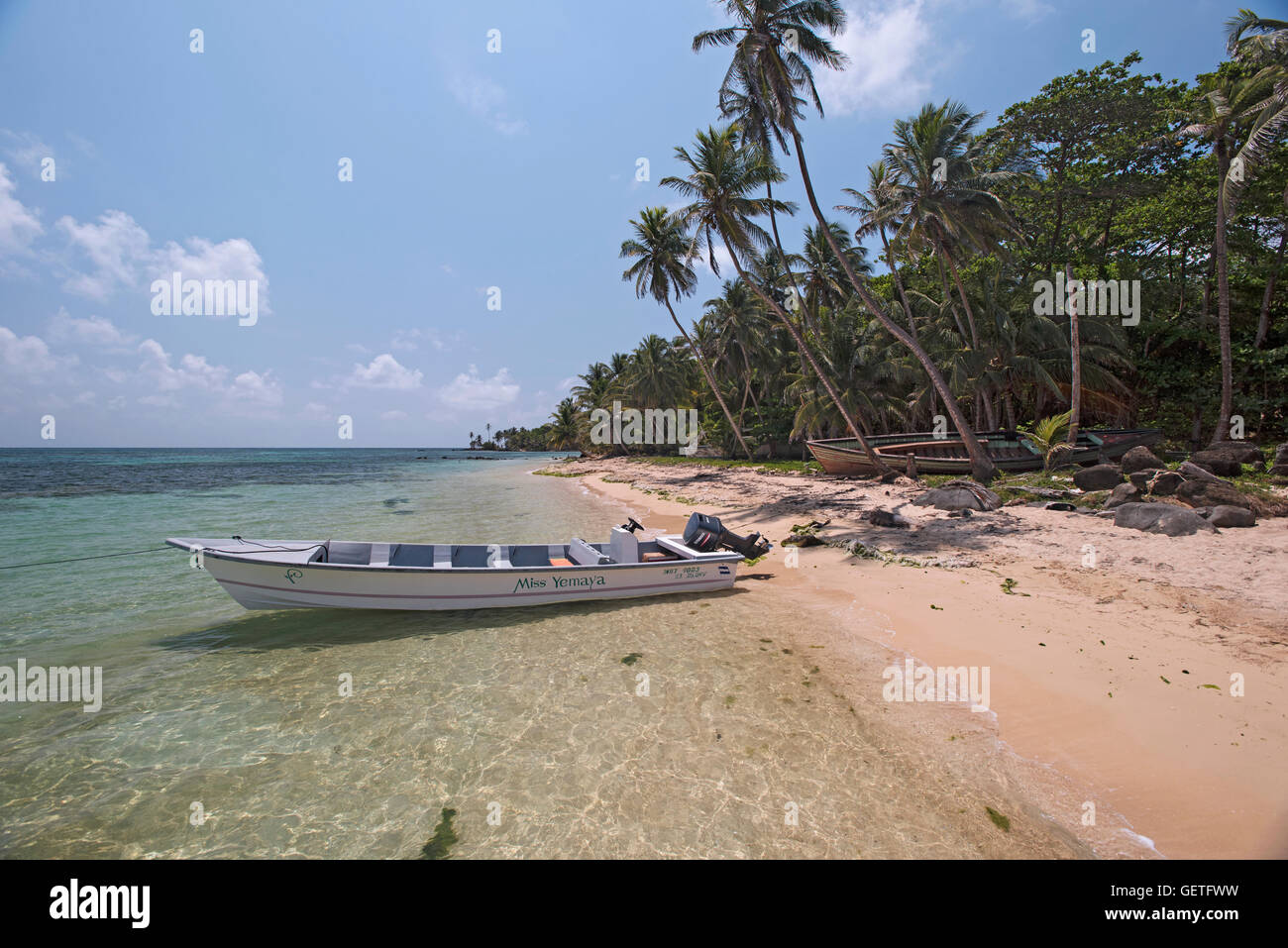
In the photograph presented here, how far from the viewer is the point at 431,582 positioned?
7688 millimetres

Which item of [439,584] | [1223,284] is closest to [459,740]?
[439,584]

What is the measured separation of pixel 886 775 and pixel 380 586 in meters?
7.28

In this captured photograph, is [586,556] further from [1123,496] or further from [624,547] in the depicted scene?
[1123,496]

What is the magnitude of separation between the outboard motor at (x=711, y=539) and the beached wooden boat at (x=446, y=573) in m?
0.04

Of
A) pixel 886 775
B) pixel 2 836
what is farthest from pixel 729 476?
pixel 2 836

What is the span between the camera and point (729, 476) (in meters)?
28.0

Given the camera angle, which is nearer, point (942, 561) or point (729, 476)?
point (942, 561)

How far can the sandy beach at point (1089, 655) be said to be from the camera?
3.48 metres

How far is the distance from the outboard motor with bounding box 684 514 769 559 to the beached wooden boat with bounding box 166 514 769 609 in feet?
0.13

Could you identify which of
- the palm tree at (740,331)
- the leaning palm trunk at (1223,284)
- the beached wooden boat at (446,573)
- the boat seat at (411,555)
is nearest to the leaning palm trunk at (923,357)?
the leaning palm trunk at (1223,284)

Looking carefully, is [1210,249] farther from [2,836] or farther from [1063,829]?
[2,836]

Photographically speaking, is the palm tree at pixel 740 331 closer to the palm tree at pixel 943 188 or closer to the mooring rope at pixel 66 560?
the palm tree at pixel 943 188
